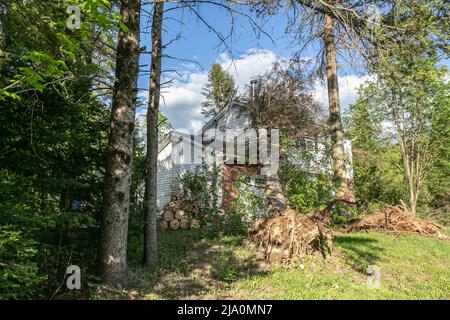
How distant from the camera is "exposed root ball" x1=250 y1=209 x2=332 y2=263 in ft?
26.9

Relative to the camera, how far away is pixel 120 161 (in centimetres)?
596

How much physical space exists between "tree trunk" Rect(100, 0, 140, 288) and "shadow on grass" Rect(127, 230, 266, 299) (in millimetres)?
799

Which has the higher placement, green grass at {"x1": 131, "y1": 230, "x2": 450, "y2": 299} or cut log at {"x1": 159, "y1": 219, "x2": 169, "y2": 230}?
cut log at {"x1": 159, "y1": 219, "x2": 169, "y2": 230}

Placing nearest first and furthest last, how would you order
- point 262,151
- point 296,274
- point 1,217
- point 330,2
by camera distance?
1. point 1,217
2. point 330,2
3. point 296,274
4. point 262,151

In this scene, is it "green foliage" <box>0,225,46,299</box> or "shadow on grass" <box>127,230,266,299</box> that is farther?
"shadow on grass" <box>127,230,266,299</box>

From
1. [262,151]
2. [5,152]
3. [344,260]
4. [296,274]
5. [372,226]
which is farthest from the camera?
[262,151]

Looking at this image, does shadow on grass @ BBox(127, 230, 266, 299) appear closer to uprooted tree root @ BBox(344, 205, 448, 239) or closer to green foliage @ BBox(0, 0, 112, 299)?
green foliage @ BBox(0, 0, 112, 299)

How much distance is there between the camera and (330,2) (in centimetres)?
606

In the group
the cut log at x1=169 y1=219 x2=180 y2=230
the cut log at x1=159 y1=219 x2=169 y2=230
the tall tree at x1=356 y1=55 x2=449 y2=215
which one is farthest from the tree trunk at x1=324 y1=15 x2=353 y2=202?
the tall tree at x1=356 y1=55 x2=449 y2=215

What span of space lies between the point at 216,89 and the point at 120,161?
48.7 meters

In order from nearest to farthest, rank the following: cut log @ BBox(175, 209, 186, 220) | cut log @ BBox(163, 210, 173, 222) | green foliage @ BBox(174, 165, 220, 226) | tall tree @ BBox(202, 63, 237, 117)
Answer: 1. green foliage @ BBox(174, 165, 220, 226)
2. cut log @ BBox(175, 209, 186, 220)
3. cut log @ BBox(163, 210, 173, 222)
4. tall tree @ BBox(202, 63, 237, 117)

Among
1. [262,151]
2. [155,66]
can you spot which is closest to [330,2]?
[155,66]

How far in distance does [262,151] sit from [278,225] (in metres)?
7.43
